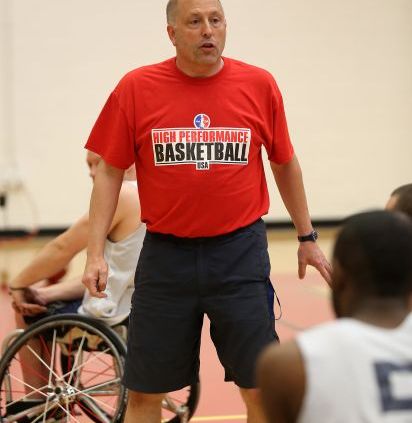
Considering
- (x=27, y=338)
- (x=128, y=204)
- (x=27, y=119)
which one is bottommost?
(x=27, y=119)

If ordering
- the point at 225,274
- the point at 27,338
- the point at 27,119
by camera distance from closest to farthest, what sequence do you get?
the point at 225,274 → the point at 27,338 → the point at 27,119

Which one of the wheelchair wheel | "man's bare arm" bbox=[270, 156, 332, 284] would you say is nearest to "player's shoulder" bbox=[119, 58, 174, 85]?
"man's bare arm" bbox=[270, 156, 332, 284]

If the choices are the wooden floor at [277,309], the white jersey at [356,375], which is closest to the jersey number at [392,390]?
the white jersey at [356,375]

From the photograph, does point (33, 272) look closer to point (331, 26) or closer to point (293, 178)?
point (293, 178)

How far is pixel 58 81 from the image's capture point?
25.7 ft

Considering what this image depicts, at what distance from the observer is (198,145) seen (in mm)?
→ 2344

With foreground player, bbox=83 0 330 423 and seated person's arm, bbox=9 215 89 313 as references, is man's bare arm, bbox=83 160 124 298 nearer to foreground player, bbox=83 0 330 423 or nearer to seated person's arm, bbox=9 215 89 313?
foreground player, bbox=83 0 330 423

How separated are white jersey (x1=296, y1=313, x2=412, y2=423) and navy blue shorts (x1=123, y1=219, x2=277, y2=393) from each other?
1101 mm

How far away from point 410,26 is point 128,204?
20.1 ft

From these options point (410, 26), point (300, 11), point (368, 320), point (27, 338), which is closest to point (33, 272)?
point (27, 338)

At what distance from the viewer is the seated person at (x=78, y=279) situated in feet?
9.80

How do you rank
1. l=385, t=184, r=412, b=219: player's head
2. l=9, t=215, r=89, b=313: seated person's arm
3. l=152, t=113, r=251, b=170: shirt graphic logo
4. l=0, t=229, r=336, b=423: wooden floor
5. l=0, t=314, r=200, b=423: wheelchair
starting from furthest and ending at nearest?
l=0, t=229, r=336, b=423: wooden floor
l=9, t=215, r=89, b=313: seated person's arm
l=0, t=314, r=200, b=423: wheelchair
l=152, t=113, r=251, b=170: shirt graphic logo
l=385, t=184, r=412, b=219: player's head

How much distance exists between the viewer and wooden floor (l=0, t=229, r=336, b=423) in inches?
149

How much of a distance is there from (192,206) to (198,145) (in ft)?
0.57
